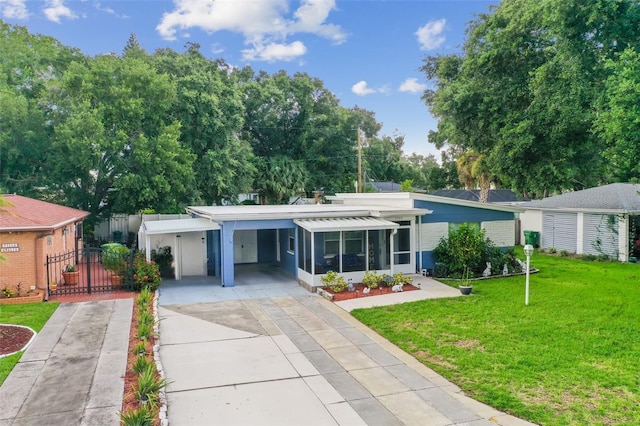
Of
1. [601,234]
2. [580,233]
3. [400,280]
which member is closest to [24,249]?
[400,280]

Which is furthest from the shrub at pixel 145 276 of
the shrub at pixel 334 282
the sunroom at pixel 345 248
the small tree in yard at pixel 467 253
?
the small tree in yard at pixel 467 253

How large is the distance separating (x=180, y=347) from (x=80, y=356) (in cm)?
189

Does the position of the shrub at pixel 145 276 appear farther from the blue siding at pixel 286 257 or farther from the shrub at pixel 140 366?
the shrub at pixel 140 366

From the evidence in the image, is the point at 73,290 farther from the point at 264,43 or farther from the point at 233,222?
the point at 264,43

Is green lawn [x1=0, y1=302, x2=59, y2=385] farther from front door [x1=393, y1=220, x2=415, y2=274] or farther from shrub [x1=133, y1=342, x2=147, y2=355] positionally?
front door [x1=393, y1=220, x2=415, y2=274]

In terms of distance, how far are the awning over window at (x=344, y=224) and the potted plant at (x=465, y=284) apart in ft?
9.73

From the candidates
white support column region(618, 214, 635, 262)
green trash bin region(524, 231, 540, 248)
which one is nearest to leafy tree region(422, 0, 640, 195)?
white support column region(618, 214, 635, 262)

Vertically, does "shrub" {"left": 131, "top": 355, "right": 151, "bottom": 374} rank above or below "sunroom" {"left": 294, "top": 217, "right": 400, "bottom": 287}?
below

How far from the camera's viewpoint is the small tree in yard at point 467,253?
1666cm

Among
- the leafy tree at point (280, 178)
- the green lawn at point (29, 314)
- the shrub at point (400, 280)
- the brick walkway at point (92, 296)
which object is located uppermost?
the leafy tree at point (280, 178)

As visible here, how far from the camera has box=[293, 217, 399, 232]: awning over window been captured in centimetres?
1481

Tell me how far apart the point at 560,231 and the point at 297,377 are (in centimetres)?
2008

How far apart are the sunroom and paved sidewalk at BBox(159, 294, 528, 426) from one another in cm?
360

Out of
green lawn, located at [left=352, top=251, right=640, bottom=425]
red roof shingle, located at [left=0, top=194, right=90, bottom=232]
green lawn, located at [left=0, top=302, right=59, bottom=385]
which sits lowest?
green lawn, located at [left=352, top=251, right=640, bottom=425]
